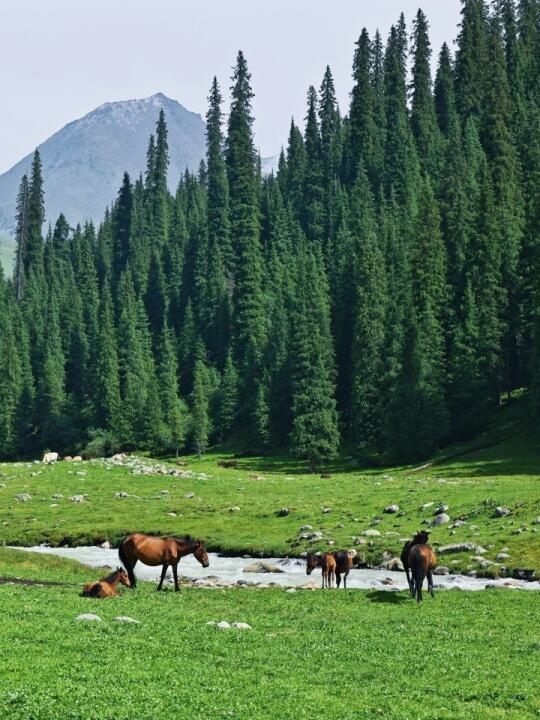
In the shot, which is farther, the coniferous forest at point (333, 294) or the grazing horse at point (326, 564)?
the coniferous forest at point (333, 294)

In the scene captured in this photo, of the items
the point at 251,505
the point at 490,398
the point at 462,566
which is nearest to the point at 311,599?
the point at 462,566

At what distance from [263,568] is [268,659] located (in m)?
22.6

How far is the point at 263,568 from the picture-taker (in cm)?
4097

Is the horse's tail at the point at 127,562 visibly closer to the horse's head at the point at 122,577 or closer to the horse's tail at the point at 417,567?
the horse's head at the point at 122,577

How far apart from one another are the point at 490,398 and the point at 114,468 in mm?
39495

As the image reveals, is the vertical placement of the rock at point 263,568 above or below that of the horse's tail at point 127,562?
below

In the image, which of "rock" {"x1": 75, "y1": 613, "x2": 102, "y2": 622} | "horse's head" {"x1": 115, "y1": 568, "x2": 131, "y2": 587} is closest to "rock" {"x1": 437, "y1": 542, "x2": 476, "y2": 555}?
"horse's head" {"x1": 115, "y1": 568, "x2": 131, "y2": 587}

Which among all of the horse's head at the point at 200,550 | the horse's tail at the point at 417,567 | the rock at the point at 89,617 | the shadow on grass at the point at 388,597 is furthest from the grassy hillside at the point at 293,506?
the rock at the point at 89,617

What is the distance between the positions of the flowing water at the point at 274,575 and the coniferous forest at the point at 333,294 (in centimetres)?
4284

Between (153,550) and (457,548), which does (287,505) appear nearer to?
(457,548)

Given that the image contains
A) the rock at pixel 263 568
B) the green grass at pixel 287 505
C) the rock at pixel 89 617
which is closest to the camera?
the rock at pixel 89 617

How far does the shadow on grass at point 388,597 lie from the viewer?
2816 centimetres

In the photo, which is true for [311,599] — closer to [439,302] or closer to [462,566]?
[462,566]

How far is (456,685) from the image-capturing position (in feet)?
55.5
